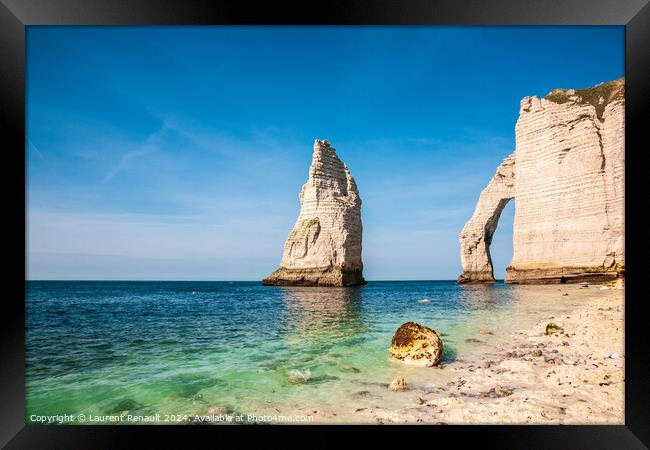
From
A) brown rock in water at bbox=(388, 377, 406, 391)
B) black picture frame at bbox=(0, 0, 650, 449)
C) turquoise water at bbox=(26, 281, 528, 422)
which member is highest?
black picture frame at bbox=(0, 0, 650, 449)

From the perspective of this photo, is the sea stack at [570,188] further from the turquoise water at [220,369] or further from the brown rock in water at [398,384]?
the brown rock in water at [398,384]

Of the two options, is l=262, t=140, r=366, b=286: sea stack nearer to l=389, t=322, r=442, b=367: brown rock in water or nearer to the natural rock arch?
the natural rock arch

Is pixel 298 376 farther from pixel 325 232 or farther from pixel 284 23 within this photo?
pixel 325 232

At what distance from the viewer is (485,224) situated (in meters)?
41.2

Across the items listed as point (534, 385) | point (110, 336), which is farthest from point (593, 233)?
point (110, 336)

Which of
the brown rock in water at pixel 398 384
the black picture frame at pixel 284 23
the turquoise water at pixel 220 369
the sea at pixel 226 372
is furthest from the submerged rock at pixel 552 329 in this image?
the brown rock in water at pixel 398 384

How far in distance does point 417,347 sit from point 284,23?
17.8 ft

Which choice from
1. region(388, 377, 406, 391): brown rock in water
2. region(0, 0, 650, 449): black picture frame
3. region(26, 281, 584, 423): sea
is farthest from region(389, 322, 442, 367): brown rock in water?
region(0, 0, 650, 449): black picture frame

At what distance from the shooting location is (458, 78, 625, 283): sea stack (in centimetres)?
2294

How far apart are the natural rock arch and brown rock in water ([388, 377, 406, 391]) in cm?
4063

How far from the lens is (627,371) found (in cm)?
369

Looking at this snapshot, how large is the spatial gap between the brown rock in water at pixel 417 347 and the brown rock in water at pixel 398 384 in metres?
1.10

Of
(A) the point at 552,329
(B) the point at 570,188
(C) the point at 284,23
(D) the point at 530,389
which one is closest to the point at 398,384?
(D) the point at 530,389

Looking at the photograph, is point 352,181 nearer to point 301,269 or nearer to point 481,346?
point 301,269
